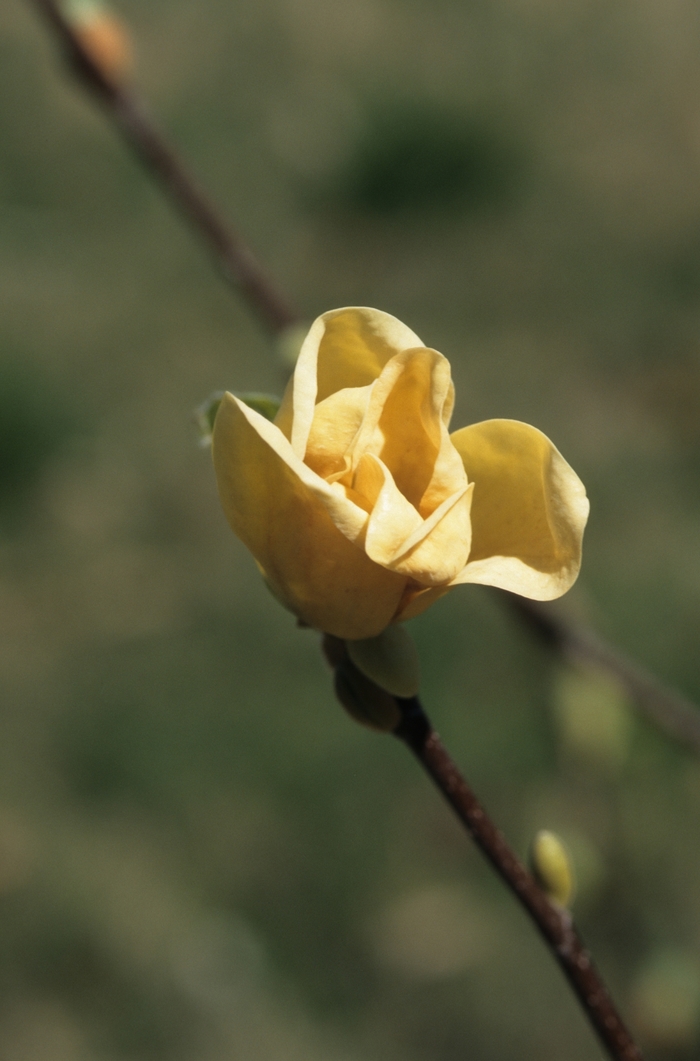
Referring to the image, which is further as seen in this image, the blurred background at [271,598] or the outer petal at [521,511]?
the blurred background at [271,598]

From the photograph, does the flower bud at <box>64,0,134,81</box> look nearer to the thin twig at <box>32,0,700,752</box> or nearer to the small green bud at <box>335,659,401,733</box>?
the thin twig at <box>32,0,700,752</box>

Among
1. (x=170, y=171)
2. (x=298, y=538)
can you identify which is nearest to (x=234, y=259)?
(x=170, y=171)

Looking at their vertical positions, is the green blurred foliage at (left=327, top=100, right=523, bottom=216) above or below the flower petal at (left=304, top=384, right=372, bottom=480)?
below

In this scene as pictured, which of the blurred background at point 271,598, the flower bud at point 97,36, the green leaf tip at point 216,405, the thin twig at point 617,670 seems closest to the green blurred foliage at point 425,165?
the blurred background at point 271,598

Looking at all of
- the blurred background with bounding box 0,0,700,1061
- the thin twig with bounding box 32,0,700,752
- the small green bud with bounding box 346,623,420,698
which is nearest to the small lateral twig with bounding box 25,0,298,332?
the thin twig with bounding box 32,0,700,752

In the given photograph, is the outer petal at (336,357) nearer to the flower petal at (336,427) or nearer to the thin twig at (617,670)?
the flower petal at (336,427)
